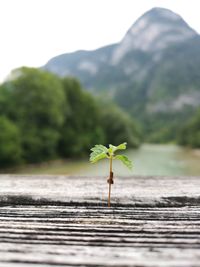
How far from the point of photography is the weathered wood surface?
139 centimetres

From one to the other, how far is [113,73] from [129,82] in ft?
41.6

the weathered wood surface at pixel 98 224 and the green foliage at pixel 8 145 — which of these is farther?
the green foliage at pixel 8 145

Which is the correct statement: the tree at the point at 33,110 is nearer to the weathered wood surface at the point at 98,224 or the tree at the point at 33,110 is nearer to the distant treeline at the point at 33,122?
the distant treeline at the point at 33,122

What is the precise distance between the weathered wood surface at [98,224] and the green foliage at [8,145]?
21.1m

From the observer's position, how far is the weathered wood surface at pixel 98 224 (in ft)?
4.56

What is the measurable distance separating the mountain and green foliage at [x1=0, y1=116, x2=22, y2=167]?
8365 cm

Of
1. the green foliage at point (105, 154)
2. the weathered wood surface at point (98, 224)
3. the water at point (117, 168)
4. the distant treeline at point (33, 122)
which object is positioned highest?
the distant treeline at point (33, 122)

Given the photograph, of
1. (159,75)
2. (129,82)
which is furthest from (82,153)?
(129,82)

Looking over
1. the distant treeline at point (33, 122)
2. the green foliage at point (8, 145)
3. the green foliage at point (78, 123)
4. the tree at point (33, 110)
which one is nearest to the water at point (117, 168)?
the green foliage at point (8, 145)

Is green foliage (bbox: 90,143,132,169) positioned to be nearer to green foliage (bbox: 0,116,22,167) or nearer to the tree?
green foliage (bbox: 0,116,22,167)

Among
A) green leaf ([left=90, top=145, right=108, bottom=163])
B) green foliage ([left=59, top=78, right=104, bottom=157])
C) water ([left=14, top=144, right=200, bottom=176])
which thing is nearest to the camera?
green leaf ([left=90, top=145, right=108, bottom=163])

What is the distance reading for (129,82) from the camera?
533 feet

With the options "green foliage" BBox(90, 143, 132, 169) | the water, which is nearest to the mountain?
the water

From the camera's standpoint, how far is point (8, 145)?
76.3ft
